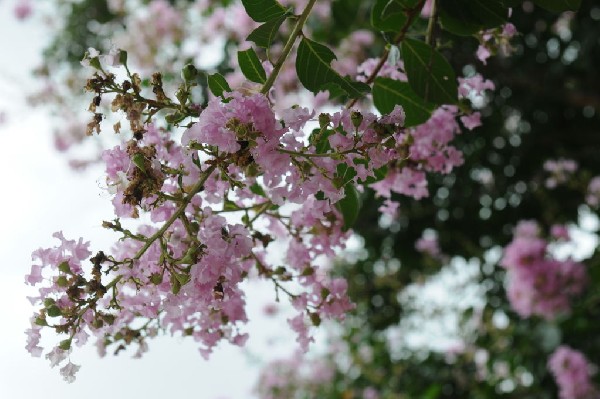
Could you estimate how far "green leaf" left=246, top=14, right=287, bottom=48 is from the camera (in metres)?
0.70

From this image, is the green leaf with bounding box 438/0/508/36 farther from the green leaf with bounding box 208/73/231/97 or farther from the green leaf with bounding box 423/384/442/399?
the green leaf with bounding box 423/384/442/399

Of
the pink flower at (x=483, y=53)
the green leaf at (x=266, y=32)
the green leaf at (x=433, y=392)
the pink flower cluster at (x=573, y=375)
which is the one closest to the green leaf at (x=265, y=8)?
the green leaf at (x=266, y=32)

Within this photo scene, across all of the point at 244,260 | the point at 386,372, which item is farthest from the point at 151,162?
the point at 386,372

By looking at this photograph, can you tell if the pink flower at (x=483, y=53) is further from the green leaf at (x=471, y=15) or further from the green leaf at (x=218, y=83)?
the green leaf at (x=218, y=83)

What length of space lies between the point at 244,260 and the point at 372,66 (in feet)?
1.19

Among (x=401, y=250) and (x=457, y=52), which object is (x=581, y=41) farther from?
(x=457, y=52)

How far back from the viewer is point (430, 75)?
2.38 feet

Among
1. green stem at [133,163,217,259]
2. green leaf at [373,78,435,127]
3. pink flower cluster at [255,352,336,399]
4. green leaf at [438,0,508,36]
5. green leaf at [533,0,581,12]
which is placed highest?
pink flower cluster at [255,352,336,399]

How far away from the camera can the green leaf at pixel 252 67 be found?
2.28 feet

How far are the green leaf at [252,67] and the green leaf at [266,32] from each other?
2 centimetres

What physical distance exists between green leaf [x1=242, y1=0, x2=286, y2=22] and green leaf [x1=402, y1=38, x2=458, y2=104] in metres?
0.16

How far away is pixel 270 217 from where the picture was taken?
87 cm

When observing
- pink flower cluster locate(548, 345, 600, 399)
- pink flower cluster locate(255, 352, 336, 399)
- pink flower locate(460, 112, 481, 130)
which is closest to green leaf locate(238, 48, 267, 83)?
pink flower locate(460, 112, 481, 130)

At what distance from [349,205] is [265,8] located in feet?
0.91
